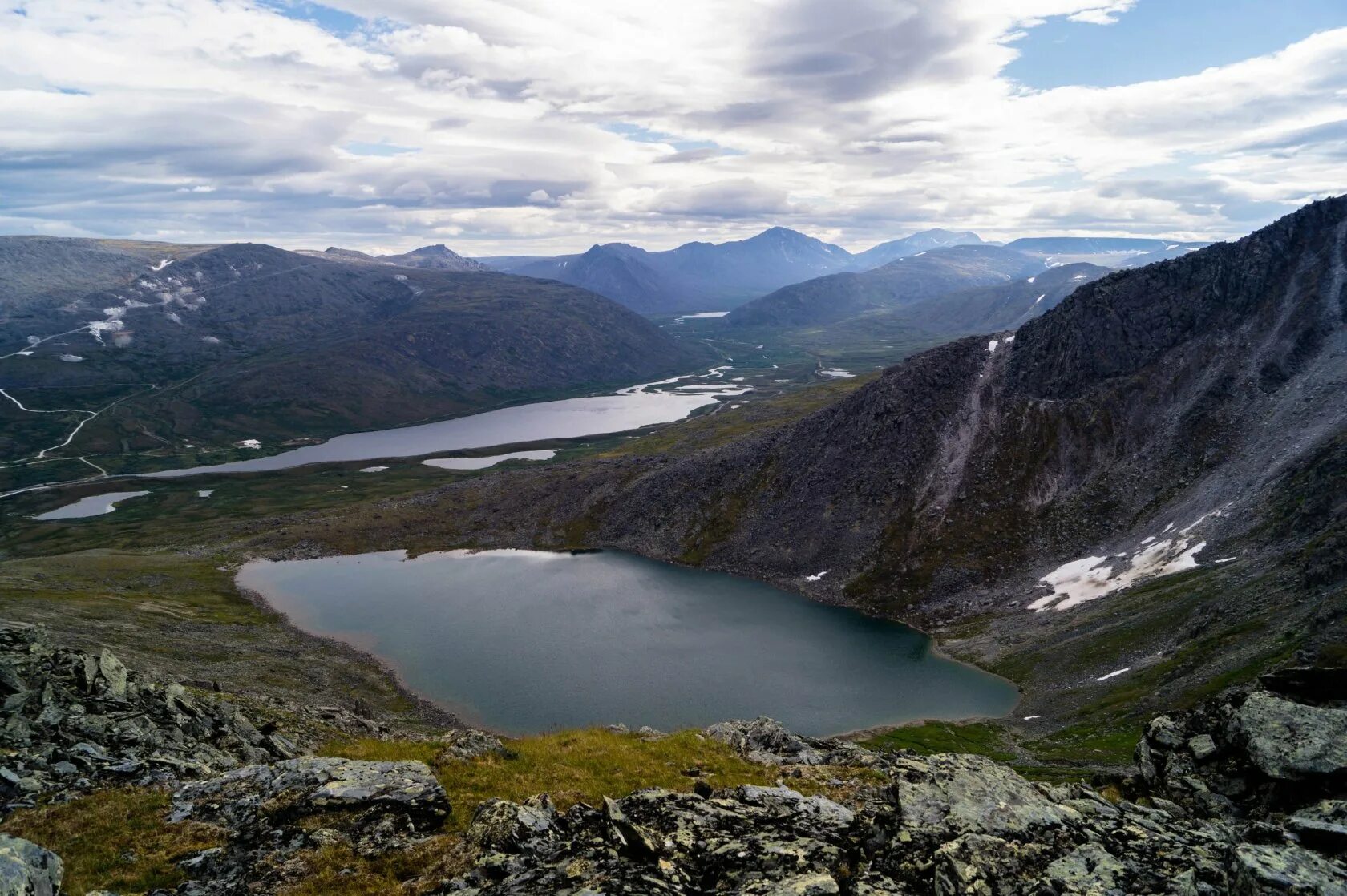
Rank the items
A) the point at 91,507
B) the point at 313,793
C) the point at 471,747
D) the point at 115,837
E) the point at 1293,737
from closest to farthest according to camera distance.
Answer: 1. the point at 1293,737
2. the point at 115,837
3. the point at 313,793
4. the point at 471,747
5. the point at 91,507

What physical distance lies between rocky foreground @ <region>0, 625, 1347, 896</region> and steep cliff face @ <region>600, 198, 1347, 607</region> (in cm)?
7185

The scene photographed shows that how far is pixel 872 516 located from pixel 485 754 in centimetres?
9348

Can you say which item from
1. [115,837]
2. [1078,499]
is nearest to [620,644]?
[1078,499]

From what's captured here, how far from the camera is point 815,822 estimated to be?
18859 millimetres

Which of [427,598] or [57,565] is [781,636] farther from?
[57,565]

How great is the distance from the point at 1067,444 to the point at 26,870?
118m

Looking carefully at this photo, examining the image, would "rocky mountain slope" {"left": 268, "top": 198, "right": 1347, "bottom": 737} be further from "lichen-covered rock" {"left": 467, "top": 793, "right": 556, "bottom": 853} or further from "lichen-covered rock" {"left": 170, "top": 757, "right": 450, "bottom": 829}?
"lichen-covered rock" {"left": 170, "top": 757, "right": 450, "bottom": 829}

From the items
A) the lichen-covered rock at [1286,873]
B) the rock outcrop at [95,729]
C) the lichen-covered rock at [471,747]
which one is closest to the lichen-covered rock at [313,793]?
the rock outcrop at [95,729]

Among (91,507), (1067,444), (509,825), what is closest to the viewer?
(509,825)

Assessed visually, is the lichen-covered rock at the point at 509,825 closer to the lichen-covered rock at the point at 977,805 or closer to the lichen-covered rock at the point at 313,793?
the lichen-covered rock at the point at 313,793

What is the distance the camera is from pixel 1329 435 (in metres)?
79.5

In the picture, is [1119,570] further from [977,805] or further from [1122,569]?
[977,805]

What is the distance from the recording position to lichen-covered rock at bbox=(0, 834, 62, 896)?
1287 centimetres

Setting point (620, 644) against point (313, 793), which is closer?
point (313, 793)
